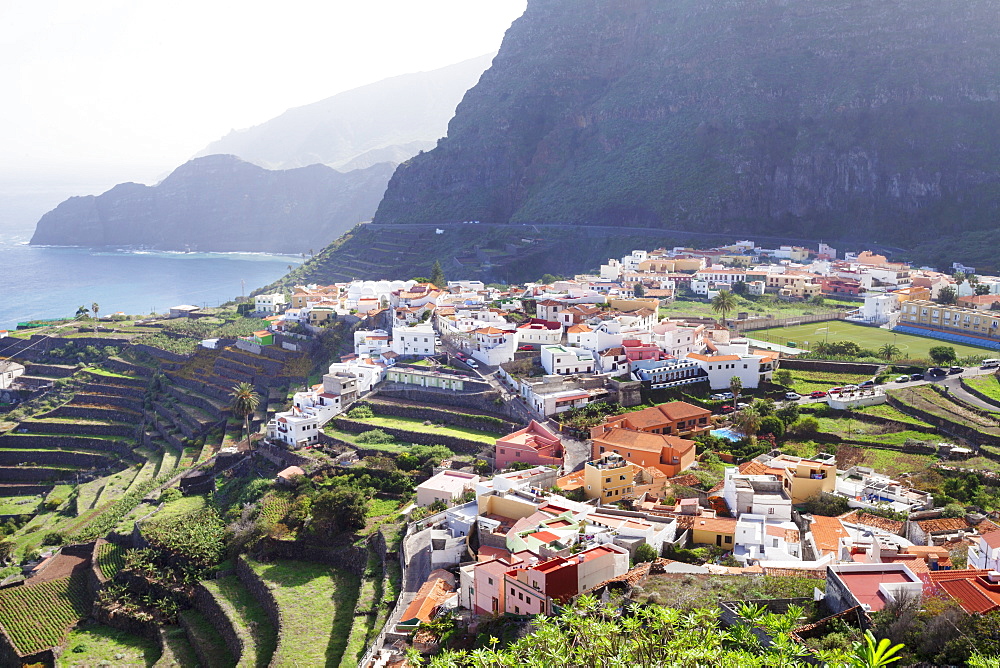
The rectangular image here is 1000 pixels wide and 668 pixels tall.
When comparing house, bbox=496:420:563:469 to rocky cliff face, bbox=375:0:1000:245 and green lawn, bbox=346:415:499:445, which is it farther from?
rocky cliff face, bbox=375:0:1000:245

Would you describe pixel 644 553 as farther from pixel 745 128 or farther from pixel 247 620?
pixel 745 128

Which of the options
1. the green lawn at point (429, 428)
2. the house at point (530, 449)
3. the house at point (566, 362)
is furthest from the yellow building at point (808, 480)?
the house at point (566, 362)

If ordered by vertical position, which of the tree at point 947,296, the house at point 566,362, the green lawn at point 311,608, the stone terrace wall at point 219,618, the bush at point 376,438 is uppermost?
the house at point 566,362

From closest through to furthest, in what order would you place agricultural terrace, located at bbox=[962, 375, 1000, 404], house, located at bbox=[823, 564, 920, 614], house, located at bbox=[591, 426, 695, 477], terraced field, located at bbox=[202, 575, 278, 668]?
house, located at bbox=[823, 564, 920, 614] → terraced field, located at bbox=[202, 575, 278, 668] → house, located at bbox=[591, 426, 695, 477] → agricultural terrace, located at bbox=[962, 375, 1000, 404]

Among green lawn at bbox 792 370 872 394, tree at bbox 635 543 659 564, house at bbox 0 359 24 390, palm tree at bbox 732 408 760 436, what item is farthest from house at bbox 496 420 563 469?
house at bbox 0 359 24 390

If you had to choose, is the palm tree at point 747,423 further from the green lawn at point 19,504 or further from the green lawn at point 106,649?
the green lawn at point 19,504

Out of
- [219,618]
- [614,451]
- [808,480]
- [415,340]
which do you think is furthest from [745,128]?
[219,618]
